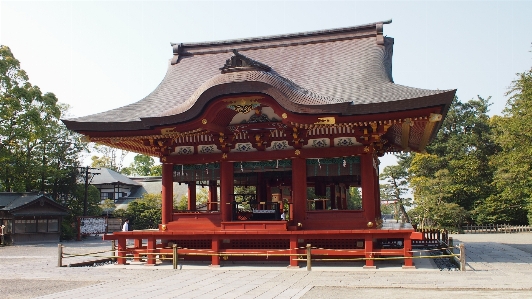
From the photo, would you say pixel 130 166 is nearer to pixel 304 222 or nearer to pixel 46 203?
pixel 46 203

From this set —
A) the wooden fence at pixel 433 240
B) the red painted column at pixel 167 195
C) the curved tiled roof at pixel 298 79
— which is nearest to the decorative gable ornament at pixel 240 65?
the curved tiled roof at pixel 298 79

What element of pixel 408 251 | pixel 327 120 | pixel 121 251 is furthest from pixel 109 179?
pixel 408 251

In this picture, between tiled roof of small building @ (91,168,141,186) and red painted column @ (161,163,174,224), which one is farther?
tiled roof of small building @ (91,168,141,186)

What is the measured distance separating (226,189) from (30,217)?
69.6ft

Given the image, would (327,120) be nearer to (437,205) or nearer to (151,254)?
(151,254)

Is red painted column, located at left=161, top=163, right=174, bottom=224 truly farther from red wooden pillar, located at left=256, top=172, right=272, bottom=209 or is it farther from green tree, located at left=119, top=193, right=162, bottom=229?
green tree, located at left=119, top=193, right=162, bottom=229

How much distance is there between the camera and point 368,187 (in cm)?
1492

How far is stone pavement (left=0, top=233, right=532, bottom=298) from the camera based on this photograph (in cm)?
973

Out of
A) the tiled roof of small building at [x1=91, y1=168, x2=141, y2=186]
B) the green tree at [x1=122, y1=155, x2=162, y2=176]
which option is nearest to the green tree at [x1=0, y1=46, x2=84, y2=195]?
the tiled roof of small building at [x1=91, y1=168, x2=141, y2=186]

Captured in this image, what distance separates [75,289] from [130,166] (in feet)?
254

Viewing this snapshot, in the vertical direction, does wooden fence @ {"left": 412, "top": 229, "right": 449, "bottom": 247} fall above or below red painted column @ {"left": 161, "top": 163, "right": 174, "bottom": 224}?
below

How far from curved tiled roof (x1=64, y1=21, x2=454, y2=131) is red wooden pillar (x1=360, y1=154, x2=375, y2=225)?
77.4 inches

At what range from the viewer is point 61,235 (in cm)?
3472

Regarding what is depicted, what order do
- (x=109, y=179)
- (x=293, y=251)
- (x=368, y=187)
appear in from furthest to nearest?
1. (x=109, y=179)
2. (x=368, y=187)
3. (x=293, y=251)
